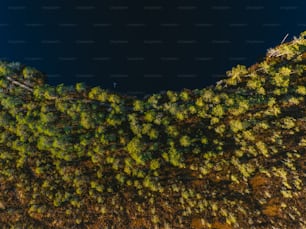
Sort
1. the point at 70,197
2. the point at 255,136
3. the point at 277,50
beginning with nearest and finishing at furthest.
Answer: the point at 70,197
the point at 255,136
the point at 277,50

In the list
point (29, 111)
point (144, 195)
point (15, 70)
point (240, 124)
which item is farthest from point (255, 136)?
point (15, 70)

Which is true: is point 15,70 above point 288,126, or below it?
above

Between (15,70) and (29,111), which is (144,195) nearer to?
(29,111)

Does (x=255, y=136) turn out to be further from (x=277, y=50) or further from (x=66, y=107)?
(x=66, y=107)

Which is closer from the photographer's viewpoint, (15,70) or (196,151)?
(196,151)

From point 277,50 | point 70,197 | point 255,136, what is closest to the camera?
point 70,197

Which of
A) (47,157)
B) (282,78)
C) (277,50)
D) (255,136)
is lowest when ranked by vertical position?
(47,157)

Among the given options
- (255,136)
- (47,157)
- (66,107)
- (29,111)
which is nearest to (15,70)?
(29,111)
